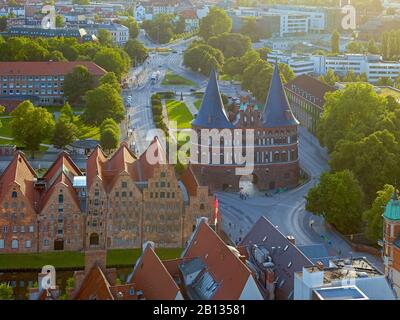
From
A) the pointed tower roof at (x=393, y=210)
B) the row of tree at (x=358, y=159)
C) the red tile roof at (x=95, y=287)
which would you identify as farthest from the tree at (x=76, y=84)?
the red tile roof at (x=95, y=287)

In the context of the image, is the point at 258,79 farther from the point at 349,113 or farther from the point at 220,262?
the point at 220,262

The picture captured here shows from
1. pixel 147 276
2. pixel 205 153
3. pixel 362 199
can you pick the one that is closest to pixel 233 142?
pixel 205 153

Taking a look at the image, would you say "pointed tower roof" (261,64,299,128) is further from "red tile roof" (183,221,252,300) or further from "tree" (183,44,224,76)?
"tree" (183,44,224,76)

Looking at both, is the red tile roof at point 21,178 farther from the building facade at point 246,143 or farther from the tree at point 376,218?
the tree at point 376,218
